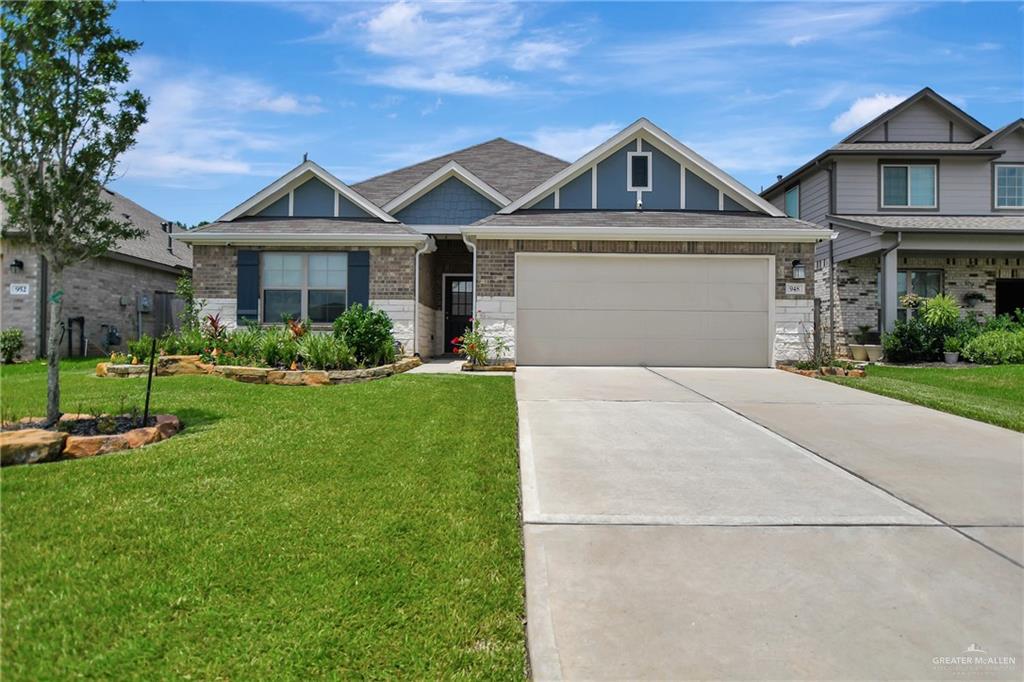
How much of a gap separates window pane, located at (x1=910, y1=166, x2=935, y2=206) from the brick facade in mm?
21529

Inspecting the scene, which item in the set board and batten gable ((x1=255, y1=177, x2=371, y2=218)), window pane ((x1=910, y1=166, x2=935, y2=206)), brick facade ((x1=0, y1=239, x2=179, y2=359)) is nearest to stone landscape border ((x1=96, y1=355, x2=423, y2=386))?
brick facade ((x1=0, y1=239, x2=179, y2=359))

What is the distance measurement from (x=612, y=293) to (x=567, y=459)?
26.5ft

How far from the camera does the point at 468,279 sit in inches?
657

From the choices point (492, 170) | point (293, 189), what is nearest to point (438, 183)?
point (492, 170)

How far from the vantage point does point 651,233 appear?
12.6 metres

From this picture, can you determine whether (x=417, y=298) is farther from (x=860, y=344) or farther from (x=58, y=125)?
(x=860, y=344)

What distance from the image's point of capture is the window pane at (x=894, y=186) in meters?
17.1

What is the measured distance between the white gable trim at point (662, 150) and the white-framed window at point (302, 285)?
4.11m

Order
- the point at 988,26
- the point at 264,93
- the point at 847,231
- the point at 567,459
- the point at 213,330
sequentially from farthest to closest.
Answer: the point at 847,231
the point at 213,330
the point at 264,93
the point at 988,26
the point at 567,459

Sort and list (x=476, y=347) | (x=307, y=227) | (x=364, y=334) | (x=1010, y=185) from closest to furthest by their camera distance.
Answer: (x=364, y=334) → (x=476, y=347) → (x=307, y=227) → (x=1010, y=185)

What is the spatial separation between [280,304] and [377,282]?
220 cm

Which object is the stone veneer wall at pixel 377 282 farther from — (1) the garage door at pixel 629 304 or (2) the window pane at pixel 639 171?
(2) the window pane at pixel 639 171

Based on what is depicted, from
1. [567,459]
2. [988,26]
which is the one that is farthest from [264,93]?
[988,26]

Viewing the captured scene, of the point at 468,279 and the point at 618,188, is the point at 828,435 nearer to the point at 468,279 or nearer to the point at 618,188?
the point at 618,188
